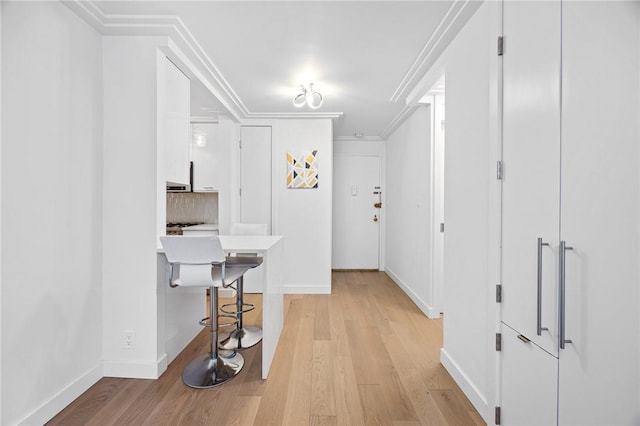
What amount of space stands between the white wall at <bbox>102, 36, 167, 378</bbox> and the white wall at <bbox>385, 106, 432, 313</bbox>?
2748 mm

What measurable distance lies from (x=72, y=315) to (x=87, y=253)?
0.39 meters

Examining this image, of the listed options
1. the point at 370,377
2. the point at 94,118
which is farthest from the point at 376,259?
the point at 94,118

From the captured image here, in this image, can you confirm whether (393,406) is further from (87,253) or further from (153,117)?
(153,117)

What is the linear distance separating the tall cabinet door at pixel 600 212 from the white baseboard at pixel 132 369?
91.7 inches

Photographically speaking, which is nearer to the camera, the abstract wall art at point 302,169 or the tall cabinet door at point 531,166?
the tall cabinet door at point 531,166

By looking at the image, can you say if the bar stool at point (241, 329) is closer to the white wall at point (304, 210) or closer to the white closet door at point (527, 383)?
the white wall at point (304, 210)

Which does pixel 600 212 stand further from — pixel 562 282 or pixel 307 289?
pixel 307 289

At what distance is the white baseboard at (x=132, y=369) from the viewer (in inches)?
87.4

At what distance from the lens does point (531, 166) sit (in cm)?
135

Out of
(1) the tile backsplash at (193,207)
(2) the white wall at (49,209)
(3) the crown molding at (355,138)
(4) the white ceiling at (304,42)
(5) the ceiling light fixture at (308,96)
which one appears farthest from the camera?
(3) the crown molding at (355,138)

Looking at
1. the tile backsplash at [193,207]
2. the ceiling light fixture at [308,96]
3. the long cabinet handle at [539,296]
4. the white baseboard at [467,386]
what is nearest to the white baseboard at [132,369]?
the white baseboard at [467,386]

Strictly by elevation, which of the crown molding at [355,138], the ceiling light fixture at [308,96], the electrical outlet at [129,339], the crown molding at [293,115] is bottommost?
the electrical outlet at [129,339]

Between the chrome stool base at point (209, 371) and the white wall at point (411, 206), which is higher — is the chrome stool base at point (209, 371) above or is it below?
below

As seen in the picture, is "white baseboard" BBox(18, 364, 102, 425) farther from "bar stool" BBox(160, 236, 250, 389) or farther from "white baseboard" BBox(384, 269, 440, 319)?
"white baseboard" BBox(384, 269, 440, 319)
